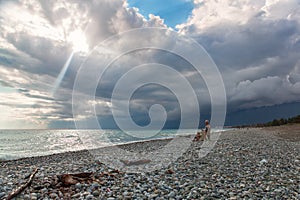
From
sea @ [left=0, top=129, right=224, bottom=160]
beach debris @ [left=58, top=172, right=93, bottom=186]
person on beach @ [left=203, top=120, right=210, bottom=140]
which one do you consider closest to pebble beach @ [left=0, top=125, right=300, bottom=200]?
beach debris @ [left=58, top=172, right=93, bottom=186]

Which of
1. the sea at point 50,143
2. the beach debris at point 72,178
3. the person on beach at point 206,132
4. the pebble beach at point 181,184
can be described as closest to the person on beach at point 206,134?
the person on beach at point 206,132

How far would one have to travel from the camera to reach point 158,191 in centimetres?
658

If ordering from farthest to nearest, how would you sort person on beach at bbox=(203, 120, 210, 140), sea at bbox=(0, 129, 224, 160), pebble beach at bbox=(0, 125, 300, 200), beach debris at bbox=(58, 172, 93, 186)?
sea at bbox=(0, 129, 224, 160), person on beach at bbox=(203, 120, 210, 140), beach debris at bbox=(58, 172, 93, 186), pebble beach at bbox=(0, 125, 300, 200)

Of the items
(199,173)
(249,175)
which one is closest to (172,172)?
(199,173)

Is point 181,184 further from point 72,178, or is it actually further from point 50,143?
point 50,143

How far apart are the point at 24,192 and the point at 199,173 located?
6099 millimetres

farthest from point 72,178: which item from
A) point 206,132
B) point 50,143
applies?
point 50,143

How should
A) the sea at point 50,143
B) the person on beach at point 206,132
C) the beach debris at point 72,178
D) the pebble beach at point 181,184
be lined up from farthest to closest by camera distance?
1. the sea at point 50,143
2. the person on beach at point 206,132
3. the beach debris at point 72,178
4. the pebble beach at point 181,184

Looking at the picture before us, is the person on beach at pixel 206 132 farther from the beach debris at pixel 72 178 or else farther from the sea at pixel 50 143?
the beach debris at pixel 72 178

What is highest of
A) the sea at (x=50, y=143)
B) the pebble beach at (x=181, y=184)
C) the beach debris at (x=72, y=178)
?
the beach debris at (x=72, y=178)

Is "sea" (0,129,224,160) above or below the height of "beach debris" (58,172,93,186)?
below

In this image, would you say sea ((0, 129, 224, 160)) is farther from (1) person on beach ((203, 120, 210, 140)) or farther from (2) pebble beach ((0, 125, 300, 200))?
(2) pebble beach ((0, 125, 300, 200))

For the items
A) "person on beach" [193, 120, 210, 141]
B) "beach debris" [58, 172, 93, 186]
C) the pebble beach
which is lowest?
the pebble beach

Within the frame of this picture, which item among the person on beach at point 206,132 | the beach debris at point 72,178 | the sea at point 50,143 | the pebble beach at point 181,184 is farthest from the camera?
the sea at point 50,143
